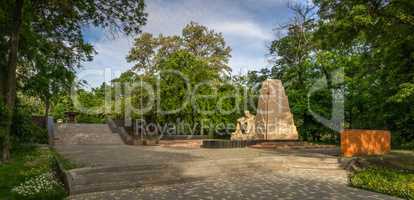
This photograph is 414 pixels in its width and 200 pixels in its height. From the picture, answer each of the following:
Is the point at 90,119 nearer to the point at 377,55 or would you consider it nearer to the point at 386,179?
the point at 377,55

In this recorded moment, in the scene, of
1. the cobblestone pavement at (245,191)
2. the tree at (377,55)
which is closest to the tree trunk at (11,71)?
the cobblestone pavement at (245,191)

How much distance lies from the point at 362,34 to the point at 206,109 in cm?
1713

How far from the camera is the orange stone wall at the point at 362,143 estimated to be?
13.7m

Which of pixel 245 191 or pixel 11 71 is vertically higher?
pixel 11 71

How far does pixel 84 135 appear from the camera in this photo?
24.8 meters

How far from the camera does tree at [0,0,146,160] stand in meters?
12.3

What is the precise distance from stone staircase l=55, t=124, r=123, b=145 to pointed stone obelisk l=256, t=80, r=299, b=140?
9.91 m

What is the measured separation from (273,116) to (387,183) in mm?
13763

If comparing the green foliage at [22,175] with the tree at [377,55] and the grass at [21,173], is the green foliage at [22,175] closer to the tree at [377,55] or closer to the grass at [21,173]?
the grass at [21,173]

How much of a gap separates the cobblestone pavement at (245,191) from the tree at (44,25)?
6727 millimetres

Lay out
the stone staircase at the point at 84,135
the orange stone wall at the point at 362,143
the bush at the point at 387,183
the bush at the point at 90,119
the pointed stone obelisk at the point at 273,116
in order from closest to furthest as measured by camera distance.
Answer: the bush at the point at 387,183
the orange stone wall at the point at 362,143
the pointed stone obelisk at the point at 273,116
the stone staircase at the point at 84,135
the bush at the point at 90,119

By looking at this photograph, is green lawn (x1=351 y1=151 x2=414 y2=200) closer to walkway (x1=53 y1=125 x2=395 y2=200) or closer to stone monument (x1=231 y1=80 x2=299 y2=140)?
walkway (x1=53 y1=125 x2=395 y2=200)

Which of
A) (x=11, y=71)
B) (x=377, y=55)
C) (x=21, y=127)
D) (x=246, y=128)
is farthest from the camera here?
(x=246, y=128)

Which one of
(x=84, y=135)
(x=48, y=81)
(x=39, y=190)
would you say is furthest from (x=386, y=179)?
(x=84, y=135)
